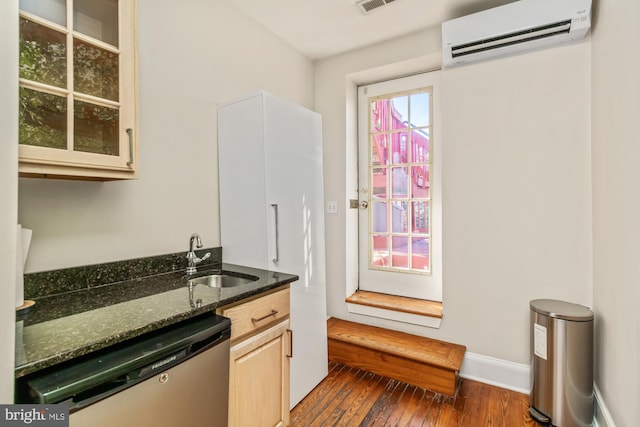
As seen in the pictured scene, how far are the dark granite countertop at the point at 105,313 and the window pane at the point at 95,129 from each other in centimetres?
60

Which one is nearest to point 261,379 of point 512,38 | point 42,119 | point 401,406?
point 401,406

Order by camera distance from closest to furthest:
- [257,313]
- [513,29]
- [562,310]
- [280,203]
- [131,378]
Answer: [131,378]
[257,313]
[562,310]
[280,203]
[513,29]

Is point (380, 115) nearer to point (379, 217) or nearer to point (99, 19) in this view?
point (379, 217)

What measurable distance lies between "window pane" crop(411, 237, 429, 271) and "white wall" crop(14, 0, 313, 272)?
1.68 m

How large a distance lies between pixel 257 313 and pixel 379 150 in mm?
2026

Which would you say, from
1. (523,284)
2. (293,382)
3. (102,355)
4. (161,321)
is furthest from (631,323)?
(102,355)

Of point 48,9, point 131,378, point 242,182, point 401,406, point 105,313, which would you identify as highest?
point 48,9

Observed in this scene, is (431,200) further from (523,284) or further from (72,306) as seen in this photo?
(72,306)

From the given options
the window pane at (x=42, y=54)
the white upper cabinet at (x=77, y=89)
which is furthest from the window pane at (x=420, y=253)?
the window pane at (x=42, y=54)

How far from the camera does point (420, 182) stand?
272 centimetres

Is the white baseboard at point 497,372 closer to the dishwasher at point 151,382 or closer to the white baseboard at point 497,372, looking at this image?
the white baseboard at point 497,372

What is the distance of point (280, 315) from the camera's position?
5.16 ft

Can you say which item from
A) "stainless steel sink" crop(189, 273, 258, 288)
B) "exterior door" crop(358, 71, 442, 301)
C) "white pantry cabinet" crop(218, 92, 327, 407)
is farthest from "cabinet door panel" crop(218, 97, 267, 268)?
"exterior door" crop(358, 71, 442, 301)

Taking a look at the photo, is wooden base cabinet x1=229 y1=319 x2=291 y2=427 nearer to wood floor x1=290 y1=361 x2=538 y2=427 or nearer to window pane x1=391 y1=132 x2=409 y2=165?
wood floor x1=290 y1=361 x2=538 y2=427
